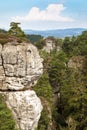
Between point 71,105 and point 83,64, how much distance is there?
14.6 metres

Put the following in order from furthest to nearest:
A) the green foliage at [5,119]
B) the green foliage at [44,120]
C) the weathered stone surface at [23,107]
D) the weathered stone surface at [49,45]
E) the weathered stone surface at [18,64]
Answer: the weathered stone surface at [49,45] < the green foliage at [44,120] < the weathered stone surface at [23,107] < the weathered stone surface at [18,64] < the green foliage at [5,119]

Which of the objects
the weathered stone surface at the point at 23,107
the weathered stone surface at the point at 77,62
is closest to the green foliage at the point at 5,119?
the weathered stone surface at the point at 23,107

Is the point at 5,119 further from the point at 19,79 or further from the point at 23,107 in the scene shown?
the point at 19,79

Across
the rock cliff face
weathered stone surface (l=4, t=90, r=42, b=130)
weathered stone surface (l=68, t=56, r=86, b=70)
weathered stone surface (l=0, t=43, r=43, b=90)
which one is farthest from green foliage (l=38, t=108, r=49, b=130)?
weathered stone surface (l=68, t=56, r=86, b=70)

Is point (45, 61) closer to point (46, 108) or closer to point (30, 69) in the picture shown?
point (46, 108)

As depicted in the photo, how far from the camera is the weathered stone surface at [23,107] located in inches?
1239

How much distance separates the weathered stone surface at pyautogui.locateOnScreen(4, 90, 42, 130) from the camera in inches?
1239

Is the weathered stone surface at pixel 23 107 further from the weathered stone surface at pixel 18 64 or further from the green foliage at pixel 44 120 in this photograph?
the green foliage at pixel 44 120

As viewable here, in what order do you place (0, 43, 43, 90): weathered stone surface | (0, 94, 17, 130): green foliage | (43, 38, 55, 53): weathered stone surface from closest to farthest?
(0, 94, 17, 130): green foliage < (0, 43, 43, 90): weathered stone surface < (43, 38, 55, 53): weathered stone surface

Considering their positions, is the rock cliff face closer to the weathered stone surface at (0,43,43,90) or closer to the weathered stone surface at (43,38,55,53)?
the weathered stone surface at (0,43,43,90)

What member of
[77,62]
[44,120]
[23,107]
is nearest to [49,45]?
[77,62]

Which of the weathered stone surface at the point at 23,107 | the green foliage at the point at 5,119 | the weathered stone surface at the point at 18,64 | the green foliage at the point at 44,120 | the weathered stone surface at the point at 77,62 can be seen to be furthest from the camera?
the weathered stone surface at the point at 77,62

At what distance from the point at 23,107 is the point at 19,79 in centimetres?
249

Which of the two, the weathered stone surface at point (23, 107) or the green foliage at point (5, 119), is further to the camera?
the weathered stone surface at point (23, 107)
